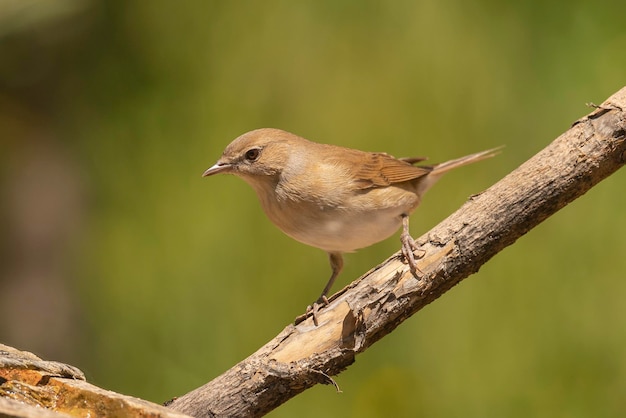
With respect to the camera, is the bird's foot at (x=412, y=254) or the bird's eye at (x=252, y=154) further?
the bird's eye at (x=252, y=154)

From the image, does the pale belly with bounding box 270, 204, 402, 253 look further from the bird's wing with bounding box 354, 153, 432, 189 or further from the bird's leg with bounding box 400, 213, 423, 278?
the bird's leg with bounding box 400, 213, 423, 278

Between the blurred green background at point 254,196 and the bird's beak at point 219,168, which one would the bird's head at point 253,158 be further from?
the blurred green background at point 254,196

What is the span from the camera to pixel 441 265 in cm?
305

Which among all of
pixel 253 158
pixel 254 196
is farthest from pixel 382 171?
pixel 254 196

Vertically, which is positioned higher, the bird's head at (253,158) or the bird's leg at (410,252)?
the bird's head at (253,158)

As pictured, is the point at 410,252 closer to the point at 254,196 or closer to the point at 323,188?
the point at 323,188

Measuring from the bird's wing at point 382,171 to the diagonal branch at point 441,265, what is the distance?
3.10 ft

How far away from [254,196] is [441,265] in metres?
3.40

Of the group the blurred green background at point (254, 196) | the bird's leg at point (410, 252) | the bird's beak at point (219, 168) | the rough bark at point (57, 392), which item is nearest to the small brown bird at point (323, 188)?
the bird's beak at point (219, 168)

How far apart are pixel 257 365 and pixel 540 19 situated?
4063 mm

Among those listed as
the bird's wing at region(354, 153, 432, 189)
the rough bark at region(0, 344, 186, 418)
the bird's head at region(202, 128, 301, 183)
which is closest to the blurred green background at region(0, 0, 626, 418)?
the bird's wing at region(354, 153, 432, 189)

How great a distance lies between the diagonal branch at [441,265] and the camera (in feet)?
9.80

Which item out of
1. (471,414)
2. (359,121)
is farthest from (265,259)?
(471,414)

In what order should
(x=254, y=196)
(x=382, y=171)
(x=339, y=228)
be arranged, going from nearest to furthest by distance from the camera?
(x=339, y=228) < (x=382, y=171) < (x=254, y=196)
